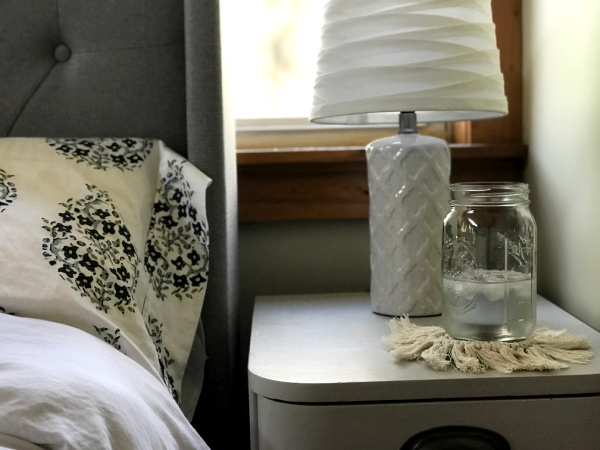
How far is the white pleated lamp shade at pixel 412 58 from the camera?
939 mm

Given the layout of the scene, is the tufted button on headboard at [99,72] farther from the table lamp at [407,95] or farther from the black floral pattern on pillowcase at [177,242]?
the table lamp at [407,95]

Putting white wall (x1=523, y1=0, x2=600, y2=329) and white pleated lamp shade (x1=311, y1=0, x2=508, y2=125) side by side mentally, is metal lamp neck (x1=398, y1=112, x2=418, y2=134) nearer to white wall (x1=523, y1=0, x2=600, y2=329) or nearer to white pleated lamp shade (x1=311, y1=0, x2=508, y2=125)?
white pleated lamp shade (x1=311, y1=0, x2=508, y2=125)

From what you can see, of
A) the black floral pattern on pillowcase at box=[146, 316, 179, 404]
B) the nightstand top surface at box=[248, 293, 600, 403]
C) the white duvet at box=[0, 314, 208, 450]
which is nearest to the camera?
the white duvet at box=[0, 314, 208, 450]

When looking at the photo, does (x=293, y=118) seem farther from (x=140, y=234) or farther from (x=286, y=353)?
(x=286, y=353)

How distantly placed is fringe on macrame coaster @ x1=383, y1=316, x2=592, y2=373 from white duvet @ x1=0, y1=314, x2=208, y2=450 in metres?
0.27

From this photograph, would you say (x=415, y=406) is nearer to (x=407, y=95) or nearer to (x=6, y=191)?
(x=407, y=95)

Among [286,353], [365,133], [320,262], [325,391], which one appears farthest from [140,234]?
[365,133]

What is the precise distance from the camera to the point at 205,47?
107cm

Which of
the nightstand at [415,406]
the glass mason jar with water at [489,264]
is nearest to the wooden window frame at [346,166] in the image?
the glass mason jar with water at [489,264]

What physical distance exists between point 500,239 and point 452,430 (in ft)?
0.80

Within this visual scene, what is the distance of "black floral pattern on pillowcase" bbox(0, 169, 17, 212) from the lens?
906 millimetres

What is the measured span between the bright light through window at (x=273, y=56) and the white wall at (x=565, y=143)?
42 cm

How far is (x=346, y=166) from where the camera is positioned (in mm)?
1354

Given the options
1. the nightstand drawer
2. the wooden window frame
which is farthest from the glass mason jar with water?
the wooden window frame
